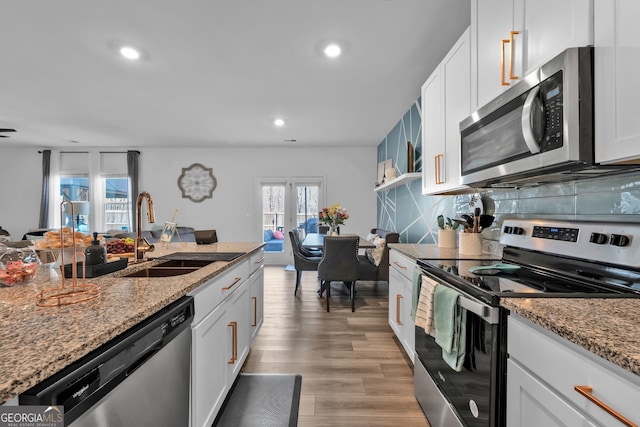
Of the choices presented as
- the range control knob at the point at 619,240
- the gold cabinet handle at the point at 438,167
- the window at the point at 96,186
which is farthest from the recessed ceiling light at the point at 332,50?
the window at the point at 96,186

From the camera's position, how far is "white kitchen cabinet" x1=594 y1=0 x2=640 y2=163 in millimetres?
855

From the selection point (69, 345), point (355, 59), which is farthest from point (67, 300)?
point (355, 59)

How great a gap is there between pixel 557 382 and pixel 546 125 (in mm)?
901

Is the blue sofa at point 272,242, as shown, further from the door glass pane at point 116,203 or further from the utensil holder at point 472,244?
the utensil holder at point 472,244

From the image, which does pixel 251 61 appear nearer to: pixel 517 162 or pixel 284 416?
pixel 517 162

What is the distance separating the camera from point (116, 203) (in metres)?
6.41

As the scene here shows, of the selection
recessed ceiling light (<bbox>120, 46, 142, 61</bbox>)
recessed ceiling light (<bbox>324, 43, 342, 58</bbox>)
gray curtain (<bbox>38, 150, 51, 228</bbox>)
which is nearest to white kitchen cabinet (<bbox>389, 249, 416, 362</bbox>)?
recessed ceiling light (<bbox>324, 43, 342, 58</bbox>)

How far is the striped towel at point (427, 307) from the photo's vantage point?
1.40 meters

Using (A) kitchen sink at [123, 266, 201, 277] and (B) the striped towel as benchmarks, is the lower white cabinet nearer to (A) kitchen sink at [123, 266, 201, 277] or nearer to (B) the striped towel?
(A) kitchen sink at [123, 266, 201, 277]

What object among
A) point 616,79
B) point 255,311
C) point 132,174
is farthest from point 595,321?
point 132,174

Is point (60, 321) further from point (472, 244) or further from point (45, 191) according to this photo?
point (45, 191)

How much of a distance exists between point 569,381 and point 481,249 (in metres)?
1.31

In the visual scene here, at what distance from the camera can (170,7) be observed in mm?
2023

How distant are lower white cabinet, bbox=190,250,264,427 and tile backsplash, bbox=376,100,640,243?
1.77 m
